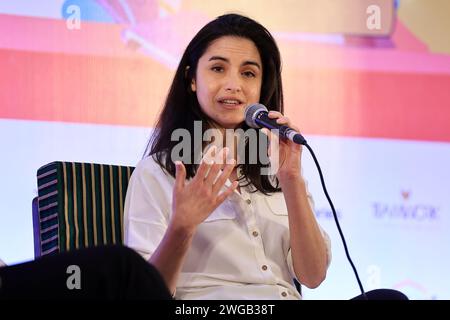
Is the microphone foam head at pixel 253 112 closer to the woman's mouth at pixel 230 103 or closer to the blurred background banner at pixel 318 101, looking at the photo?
the woman's mouth at pixel 230 103

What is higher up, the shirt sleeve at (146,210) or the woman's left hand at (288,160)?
the woman's left hand at (288,160)

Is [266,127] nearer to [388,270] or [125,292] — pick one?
[125,292]

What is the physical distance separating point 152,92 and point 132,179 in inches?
41.8

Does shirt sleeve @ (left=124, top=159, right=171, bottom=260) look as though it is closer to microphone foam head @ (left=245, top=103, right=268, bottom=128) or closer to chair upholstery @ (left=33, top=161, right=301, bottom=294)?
chair upholstery @ (left=33, top=161, right=301, bottom=294)

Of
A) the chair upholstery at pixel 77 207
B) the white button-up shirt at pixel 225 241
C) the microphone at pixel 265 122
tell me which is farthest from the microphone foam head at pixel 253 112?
the chair upholstery at pixel 77 207

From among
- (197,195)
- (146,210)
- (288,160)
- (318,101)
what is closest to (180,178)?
(197,195)

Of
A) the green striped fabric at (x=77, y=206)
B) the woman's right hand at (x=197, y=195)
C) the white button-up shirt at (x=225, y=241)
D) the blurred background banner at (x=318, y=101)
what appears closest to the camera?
the woman's right hand at (x=197, y=195)

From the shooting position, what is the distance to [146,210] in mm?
2055

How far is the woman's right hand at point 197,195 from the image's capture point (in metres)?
1.85

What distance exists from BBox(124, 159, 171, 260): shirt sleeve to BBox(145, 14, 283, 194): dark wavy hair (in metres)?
0.08

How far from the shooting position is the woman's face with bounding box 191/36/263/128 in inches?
85.2

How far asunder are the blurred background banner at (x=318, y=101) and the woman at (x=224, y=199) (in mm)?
856

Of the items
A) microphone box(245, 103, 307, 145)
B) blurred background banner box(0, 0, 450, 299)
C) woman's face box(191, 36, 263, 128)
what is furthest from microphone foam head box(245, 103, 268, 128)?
blurred background banner box(0, 0, 450, 299)

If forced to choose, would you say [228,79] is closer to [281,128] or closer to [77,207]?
[281,128]
